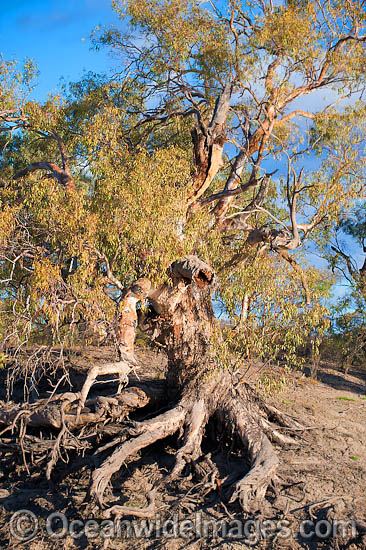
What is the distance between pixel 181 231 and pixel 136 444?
12.8ft

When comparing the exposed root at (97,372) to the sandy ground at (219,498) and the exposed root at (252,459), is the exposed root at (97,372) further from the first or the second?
the exposed root at (252,459)

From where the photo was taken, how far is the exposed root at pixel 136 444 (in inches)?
283

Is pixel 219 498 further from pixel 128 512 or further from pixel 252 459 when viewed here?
pixel 128 512

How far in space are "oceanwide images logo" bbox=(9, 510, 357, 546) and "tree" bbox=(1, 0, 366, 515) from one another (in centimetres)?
28

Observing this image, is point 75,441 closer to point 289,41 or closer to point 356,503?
point 356,503

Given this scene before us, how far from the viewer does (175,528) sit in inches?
257

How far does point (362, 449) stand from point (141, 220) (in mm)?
5844

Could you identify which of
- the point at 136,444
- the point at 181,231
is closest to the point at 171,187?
the point at 181,231

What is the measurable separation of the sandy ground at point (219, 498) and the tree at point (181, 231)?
0.34m

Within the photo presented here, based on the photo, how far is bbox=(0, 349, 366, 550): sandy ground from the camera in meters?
6.24

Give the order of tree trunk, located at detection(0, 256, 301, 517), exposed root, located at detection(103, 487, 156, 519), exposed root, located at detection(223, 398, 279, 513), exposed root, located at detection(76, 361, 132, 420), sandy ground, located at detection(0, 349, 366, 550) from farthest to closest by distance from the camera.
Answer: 1. exposed root, located at detection(76, 361, 132, 420)
2. tree trunk, located at detection(0, 256, 301, 517)
3. exposed root, located at detection(223, 398, 279, 513)
4. exposed root, located at detection(103, 487, 156, 519)
5. sandy ground, located at detection(0, 349, 366, 550)

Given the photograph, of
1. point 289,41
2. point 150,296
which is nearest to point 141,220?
point 150,296

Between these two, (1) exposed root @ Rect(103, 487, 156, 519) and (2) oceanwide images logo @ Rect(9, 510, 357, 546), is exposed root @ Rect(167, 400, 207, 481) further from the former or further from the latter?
(2) oceanwide images logo @ Rect(9, 510, 357, 546)

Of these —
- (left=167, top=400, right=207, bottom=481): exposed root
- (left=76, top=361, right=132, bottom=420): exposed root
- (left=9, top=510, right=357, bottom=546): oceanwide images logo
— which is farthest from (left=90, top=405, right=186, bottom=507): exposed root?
(left=76, top=361, right=132, bottom=420): exposed root
